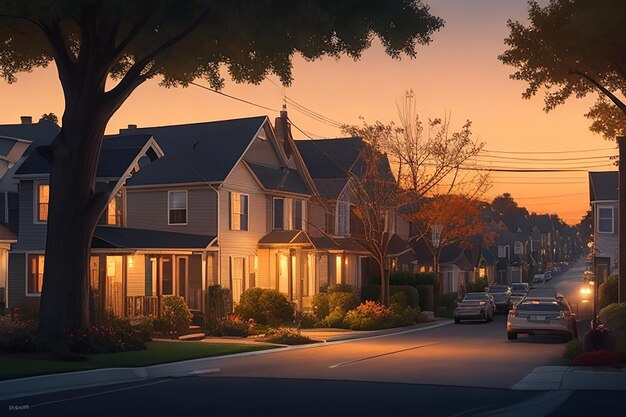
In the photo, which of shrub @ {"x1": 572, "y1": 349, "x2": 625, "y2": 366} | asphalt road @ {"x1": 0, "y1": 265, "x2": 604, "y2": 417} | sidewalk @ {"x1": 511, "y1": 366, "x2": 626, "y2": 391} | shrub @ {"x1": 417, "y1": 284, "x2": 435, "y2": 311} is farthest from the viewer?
shrub @ {"x1": 417, "y1": 284, "x2": 435, "y2": 311}

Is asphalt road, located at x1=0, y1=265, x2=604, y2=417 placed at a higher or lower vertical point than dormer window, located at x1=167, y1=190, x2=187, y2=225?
lower

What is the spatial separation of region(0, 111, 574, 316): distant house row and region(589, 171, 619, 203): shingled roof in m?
22.5

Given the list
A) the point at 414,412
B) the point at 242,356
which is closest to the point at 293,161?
the point at 242,356

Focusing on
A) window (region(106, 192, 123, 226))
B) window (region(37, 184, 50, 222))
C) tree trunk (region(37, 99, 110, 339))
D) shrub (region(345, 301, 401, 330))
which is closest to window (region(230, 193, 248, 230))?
window (region(106, 192, 123, 226))

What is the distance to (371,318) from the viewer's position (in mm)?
45531

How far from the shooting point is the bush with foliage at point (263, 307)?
4497 cm

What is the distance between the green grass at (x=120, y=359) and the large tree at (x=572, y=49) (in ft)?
41.3

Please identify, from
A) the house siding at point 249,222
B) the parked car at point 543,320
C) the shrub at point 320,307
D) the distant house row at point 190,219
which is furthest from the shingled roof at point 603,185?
the parked car at point 543,320

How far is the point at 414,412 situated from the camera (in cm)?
1590

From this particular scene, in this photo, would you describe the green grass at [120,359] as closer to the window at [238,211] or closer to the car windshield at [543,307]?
the car windshield at [543,307]

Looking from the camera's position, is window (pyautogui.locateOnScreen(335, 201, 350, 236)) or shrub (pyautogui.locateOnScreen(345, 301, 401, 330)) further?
window (pyautogui.locateOnScreen(335, 201, 350, 236))

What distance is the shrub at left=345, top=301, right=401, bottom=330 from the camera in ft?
147

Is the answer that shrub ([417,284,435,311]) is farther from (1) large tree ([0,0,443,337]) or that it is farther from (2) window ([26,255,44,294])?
(1) large tree ([0,0,443,337])

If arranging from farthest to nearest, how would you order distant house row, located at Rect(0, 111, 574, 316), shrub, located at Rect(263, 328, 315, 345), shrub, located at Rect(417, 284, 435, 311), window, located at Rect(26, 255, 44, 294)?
shrub, located at Rect(417, 284, 435, 311) < window, located at Rect(26, 255, 44, 294) < distant house row, located at Rect(0, 111, 574, 316) < shrub, located at Rect(263, 328, 315, 345)
